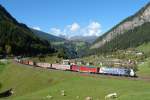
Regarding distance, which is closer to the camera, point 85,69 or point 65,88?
point 65,88

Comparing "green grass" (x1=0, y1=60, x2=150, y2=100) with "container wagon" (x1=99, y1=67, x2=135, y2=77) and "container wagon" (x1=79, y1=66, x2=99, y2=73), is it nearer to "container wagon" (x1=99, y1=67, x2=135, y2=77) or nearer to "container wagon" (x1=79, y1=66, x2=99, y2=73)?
"container wagon" (x1=99, y1=67, x2=135, y2=77)

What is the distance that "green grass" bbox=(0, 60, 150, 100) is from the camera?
238ft

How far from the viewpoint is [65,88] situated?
285 feet

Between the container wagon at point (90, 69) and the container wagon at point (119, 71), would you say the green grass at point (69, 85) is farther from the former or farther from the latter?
the container wagon at point (90, 69)

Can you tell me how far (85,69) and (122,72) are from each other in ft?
74.9

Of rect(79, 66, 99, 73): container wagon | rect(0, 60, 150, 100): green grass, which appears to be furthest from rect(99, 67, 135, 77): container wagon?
rect(0, 60, 150, 100): green grass

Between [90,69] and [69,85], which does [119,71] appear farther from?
[69,85]

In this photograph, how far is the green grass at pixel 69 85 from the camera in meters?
72.5

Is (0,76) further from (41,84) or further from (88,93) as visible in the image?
(88,93)

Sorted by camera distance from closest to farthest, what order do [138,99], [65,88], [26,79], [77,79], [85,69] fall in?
[138,99] → [65,88] → [77,79] → [26,79] → [85,69]

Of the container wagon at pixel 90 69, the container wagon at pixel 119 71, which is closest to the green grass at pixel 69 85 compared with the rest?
the container wagon at pixel 119 71

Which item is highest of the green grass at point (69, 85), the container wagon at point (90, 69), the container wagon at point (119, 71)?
the container wagon at point (90, 69)

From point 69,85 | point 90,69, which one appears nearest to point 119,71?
point 90,69

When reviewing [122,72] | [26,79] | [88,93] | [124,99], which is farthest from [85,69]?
[124,99]
